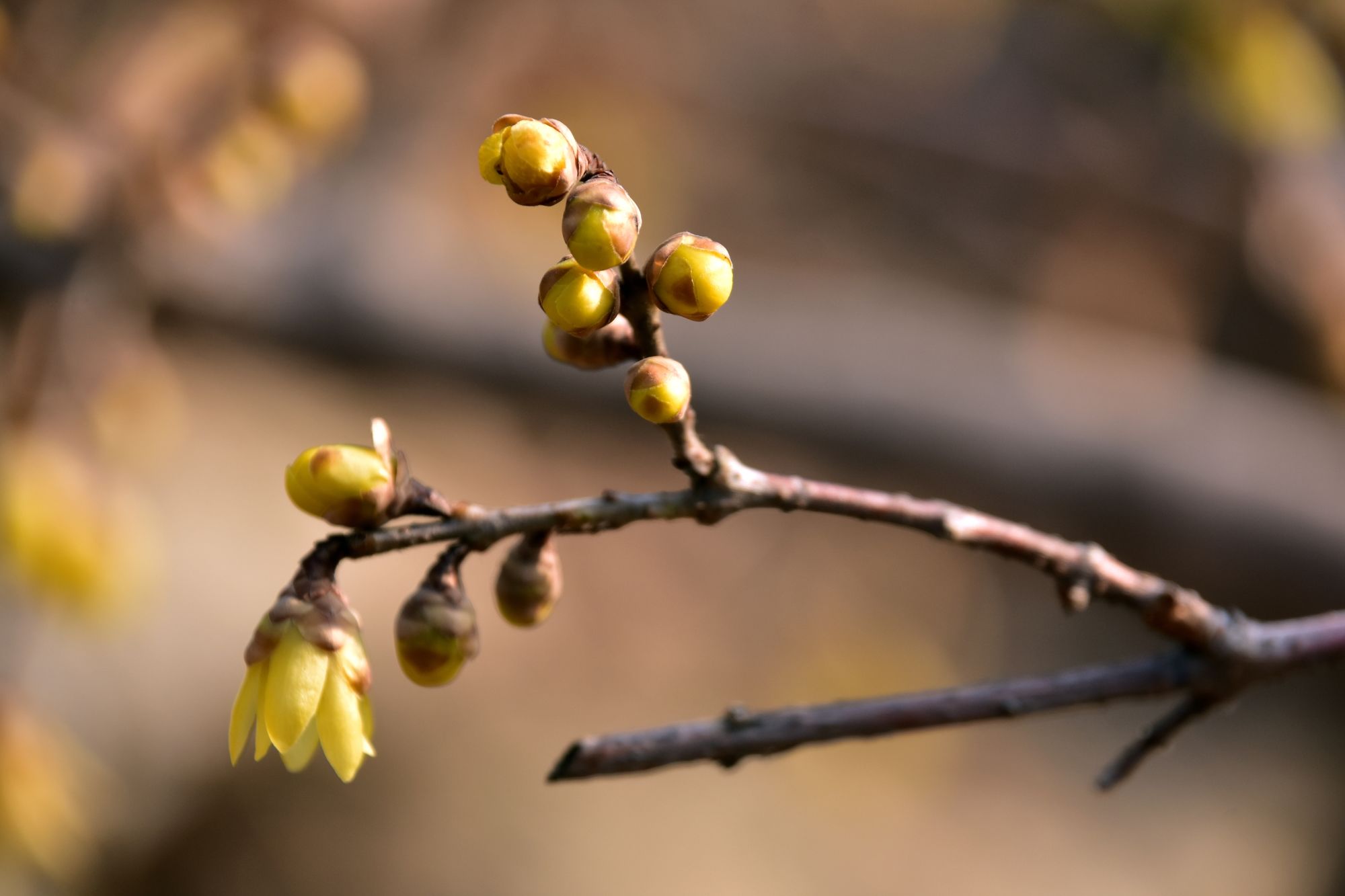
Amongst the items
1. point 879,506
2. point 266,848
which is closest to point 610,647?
point 266,848

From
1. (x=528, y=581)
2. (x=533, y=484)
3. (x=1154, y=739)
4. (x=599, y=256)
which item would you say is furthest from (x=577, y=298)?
(x=533, y=484)

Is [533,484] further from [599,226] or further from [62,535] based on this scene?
[599,226]

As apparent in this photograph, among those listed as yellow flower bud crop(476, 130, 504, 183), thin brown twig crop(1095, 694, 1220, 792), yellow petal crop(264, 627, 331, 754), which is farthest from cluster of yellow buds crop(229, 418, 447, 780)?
thin brown twig crop(1095, 694, 1220, 792)

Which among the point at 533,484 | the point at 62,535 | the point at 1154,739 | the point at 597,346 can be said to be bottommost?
the point at 533,484

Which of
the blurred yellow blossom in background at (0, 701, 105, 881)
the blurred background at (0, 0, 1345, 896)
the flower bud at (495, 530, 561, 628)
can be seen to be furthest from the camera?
the blurred background at (0, 0, 1345, 896)

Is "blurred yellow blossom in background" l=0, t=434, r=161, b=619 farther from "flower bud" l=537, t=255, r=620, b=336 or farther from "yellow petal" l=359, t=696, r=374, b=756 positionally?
"flower bud" l=537, t=255, r=620, b=336

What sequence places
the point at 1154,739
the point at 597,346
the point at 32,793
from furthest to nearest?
the point at 32,793 → the point at 1154,739 → the point at 597,346

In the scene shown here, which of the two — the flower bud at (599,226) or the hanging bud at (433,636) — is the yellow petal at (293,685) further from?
the flower bud at (599,226)
